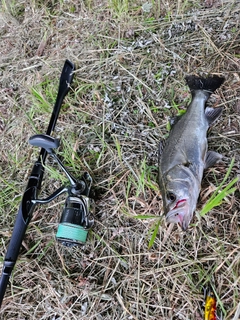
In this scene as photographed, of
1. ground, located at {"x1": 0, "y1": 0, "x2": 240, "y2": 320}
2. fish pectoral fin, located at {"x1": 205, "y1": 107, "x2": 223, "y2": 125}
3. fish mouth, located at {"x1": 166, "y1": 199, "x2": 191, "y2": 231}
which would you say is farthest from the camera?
fish pectoral fin, located at {"x1": 205, "y1": 107, "x2": 223, "y2": 125}

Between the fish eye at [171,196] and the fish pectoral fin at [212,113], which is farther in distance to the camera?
the fish pectoral fin at [212,113]

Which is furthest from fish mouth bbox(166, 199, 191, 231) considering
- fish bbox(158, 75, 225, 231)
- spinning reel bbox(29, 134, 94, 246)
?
spinning reel bbox(29, 134, 94, 246)

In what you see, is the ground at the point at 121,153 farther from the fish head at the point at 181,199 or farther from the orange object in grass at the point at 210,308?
the fish head at the point at 181,199

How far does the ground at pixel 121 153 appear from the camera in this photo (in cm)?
233

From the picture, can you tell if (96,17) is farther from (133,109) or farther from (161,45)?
(133,109)

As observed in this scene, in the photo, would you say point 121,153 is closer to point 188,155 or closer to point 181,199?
point 188,155

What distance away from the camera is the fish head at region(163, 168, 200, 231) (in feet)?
6.93

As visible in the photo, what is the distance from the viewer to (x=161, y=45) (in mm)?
2943

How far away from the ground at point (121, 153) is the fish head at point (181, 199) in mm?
219

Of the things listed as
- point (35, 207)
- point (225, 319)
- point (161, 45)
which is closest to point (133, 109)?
point (161, 45)

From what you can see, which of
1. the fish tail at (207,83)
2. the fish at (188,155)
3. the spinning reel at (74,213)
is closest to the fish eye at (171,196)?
the fish at (188,155)

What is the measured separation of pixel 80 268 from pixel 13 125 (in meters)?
1.56

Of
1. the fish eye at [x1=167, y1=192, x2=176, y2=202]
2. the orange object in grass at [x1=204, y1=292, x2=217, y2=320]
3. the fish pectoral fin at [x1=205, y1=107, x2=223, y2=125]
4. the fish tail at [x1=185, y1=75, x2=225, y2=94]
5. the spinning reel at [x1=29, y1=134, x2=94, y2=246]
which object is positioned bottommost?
the orange object in grass at [x1=204, y1=292, x2=217, y2=320]

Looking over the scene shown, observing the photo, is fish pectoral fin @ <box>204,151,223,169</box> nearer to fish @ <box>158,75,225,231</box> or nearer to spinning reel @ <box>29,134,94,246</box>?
fish @ <box>158,75,225,231</box>
